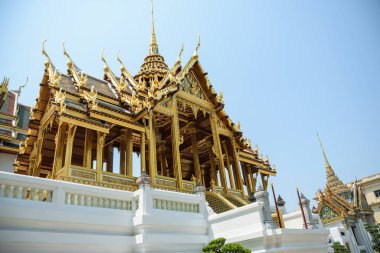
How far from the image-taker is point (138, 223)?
5359 mm

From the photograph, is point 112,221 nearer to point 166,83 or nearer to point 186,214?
point 186,214

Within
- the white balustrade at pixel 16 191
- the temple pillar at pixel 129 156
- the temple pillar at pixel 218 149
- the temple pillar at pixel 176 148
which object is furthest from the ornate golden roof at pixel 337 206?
the white balustrade at pixel 16 191

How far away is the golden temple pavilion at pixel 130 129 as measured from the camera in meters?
7.95

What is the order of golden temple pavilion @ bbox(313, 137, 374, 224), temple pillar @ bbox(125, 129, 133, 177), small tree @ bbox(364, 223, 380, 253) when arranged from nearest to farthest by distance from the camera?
1. temple pillar @ bbox(125, 129, 133, 177)
2. small tree @ bbox(364, 223, 380, 253)
3. golden temple pavilion @ bbox(313, 137, 374, 224)

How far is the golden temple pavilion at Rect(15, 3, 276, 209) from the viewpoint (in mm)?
7953

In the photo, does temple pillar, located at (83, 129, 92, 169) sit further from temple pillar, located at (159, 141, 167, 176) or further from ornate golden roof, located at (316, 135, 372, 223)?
ornate golden roof, located at (316, 135, 372, 223)

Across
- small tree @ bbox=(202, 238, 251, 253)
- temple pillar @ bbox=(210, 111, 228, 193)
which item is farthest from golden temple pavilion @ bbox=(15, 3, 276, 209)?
small tree @ bbox=(202, 238, 251, 253)

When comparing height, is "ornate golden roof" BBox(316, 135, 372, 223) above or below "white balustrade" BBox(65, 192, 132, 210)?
above

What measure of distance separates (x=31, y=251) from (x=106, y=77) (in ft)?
30.3

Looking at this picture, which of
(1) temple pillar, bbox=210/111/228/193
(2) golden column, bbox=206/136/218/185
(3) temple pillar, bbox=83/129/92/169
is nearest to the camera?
(3) temple pillar, bbox=83/129/92/169

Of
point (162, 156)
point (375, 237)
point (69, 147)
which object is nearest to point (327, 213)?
point (375, 237)

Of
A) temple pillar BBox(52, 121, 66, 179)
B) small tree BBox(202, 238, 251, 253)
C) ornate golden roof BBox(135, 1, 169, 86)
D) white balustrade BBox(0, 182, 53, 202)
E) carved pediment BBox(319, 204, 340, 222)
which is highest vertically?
ornate golden roof BBox(135, 1, 169, 86)

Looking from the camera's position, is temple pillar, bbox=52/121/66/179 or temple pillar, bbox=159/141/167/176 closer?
temple pillar, bbox=52/121/66/179

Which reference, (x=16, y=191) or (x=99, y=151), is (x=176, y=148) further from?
(x=16, y=191)
